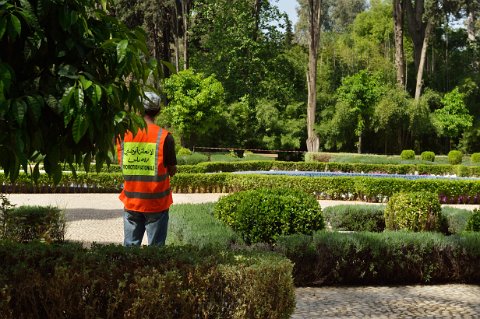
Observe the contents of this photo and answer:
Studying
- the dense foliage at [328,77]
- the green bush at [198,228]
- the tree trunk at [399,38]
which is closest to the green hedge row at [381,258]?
the green bush at [198,228]

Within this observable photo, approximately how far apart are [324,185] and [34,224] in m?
9.95

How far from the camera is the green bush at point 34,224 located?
301 inches

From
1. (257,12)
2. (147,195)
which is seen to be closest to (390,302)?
(147,195)

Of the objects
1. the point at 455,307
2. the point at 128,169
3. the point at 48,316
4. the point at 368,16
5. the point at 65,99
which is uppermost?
the point at 368,16

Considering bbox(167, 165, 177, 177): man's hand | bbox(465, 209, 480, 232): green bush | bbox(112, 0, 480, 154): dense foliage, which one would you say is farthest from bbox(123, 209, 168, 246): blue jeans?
bbox(112, 0, 480, 154): dense foliage

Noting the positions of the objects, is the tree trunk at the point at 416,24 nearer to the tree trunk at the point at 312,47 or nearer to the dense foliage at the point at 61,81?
the tree trunk at the point at 312,47

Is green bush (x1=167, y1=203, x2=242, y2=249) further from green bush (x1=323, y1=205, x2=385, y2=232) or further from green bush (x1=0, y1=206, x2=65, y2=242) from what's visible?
green bush (x1=323, y1=205, x2=385, y2=232)

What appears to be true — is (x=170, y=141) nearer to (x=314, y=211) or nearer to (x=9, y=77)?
(x=9, y=77)

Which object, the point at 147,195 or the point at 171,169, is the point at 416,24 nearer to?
the point at 171,169

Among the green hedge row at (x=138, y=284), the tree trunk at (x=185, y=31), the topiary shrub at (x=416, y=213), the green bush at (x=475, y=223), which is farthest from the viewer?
the tree trunk at (x=185, y=31)

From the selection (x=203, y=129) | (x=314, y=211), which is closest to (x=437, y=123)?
(x=203, y=129)

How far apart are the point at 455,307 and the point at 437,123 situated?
31.5 metres

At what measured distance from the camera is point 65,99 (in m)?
2.53

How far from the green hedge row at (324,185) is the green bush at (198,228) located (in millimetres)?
7984
